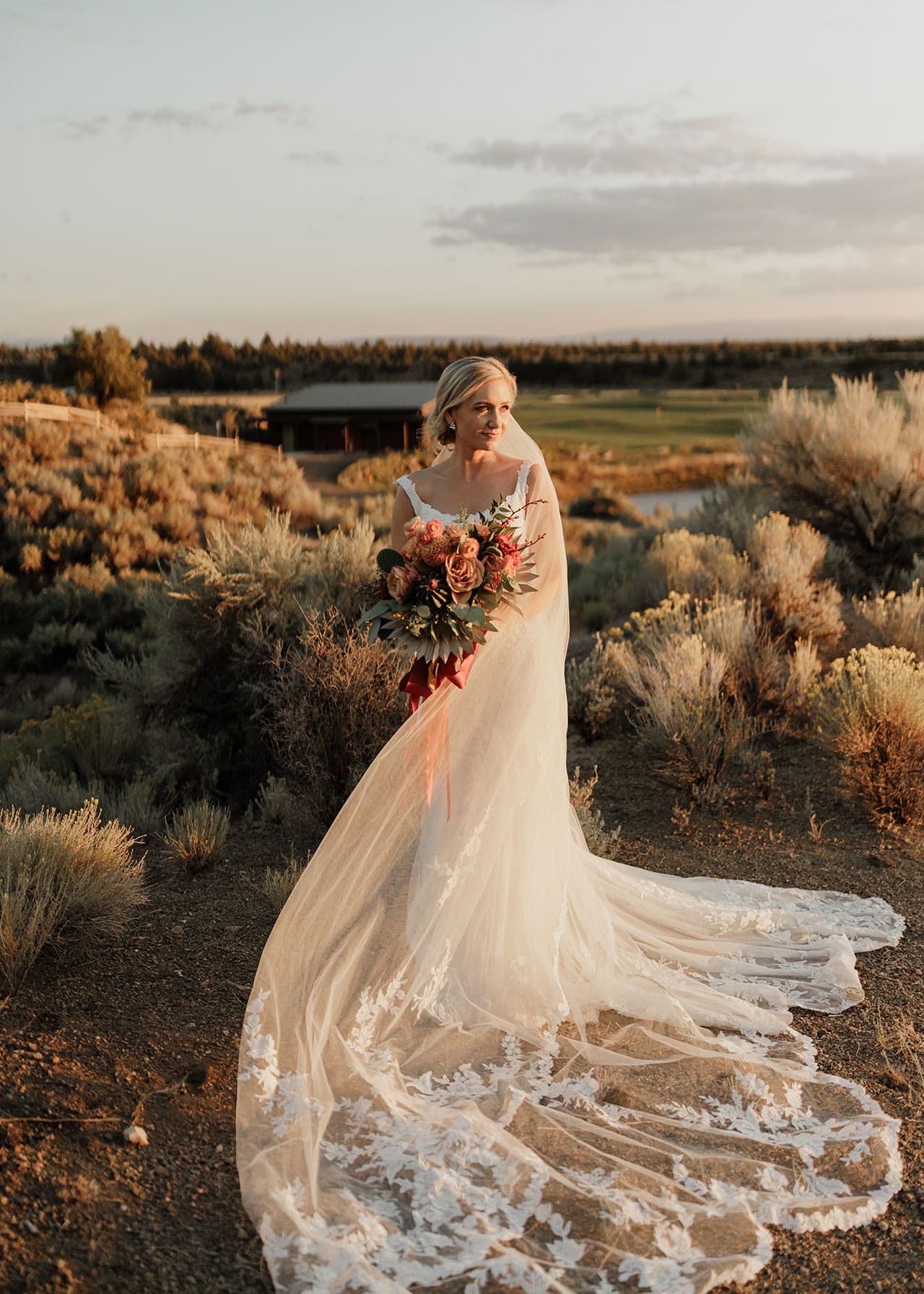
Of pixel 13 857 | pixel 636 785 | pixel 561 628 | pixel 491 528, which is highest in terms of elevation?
pixel 491 528

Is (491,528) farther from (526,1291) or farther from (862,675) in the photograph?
(862,675)

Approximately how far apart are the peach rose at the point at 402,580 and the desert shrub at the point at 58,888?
2.00m

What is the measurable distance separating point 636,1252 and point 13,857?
316 cm

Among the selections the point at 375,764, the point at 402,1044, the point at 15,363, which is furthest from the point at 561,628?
the point at 15,363

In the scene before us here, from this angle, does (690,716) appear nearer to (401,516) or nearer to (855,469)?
(401,516)

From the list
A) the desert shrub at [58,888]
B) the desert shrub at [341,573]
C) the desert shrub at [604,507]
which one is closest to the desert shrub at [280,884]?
the desert shrub at [58,888]

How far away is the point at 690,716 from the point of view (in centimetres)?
737

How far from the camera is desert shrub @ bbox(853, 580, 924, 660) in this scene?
9.21 m

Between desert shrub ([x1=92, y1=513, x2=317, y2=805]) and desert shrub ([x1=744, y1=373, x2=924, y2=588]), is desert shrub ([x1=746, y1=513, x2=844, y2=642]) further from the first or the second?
desert shrub ([x1=92, y1=513, x2=317, y2=805])

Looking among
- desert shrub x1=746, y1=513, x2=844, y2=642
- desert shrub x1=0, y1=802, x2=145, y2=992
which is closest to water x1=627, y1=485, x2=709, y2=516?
desert shrub x1=746, y1=513, x2=844, y2=642

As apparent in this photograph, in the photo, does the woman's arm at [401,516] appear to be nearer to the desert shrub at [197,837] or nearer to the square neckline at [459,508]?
the square neckline at [459,508]

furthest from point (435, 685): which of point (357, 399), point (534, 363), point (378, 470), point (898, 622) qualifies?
point (534, 363)

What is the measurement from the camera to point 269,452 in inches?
1284

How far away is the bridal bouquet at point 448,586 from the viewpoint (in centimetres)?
393
